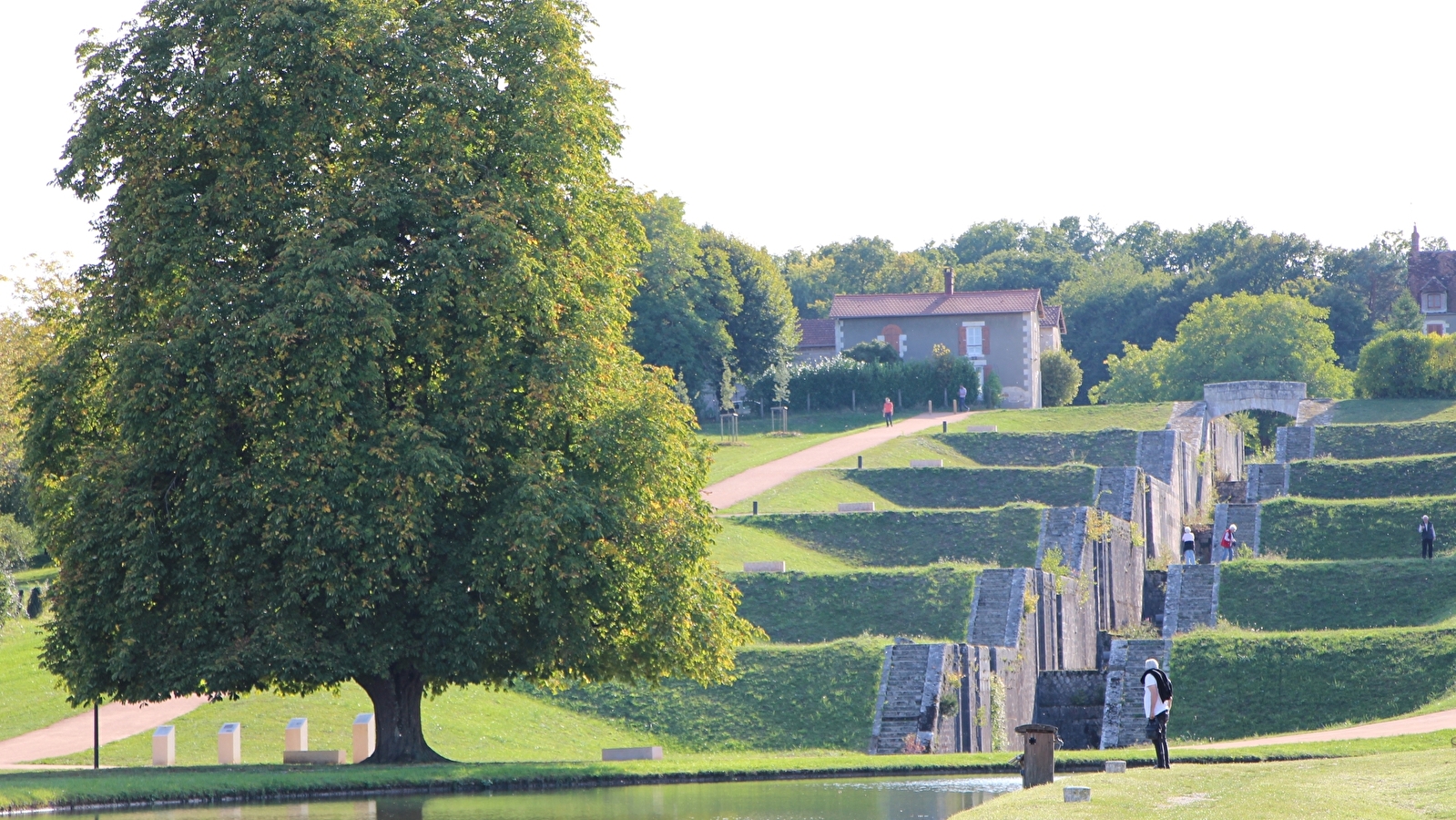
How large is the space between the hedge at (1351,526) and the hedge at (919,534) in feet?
21.1

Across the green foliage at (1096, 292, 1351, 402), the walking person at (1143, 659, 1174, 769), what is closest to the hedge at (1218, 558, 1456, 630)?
the walking person at (1143, 659, 1174, 769)

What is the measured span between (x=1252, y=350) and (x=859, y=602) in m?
42.8

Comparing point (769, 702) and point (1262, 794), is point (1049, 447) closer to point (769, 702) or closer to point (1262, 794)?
point (769, 702)

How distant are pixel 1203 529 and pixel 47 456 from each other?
3690 cm

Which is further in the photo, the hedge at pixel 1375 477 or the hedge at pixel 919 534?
the hedge at pixel 1375 477

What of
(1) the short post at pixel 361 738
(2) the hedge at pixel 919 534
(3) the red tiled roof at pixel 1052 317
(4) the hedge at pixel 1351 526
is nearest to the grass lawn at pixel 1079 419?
(4) the hedge at pixel 1351 526

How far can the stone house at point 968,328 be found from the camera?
80.1m

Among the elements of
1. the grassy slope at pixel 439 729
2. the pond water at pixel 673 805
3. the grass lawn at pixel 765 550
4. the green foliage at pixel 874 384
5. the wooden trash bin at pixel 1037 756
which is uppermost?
the green foliage at pixel 874 384

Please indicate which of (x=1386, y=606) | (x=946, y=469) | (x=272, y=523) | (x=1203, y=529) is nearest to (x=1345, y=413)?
(x=1203, y=529)

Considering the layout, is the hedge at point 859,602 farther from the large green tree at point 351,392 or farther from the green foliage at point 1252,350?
the green foliage at point 1252,350

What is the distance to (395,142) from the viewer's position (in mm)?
23891

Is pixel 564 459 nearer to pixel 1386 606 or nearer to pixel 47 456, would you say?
pixel 47 456

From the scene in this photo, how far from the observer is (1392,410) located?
6091 cm

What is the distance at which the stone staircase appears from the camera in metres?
37.4
